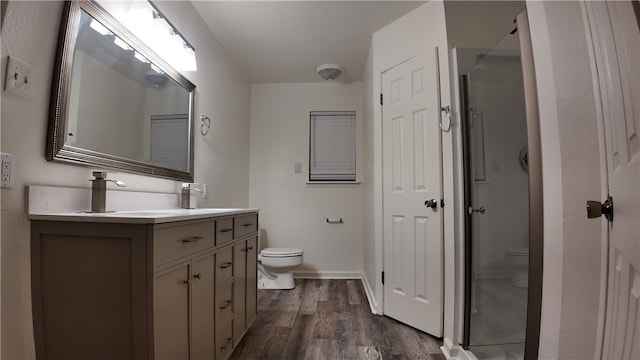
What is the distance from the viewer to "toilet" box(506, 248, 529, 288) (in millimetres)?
1333

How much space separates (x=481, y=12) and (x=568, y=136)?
1.41 metres

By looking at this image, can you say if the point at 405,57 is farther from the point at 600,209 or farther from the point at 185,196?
the point at 185,196

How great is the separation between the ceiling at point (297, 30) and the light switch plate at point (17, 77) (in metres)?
1.42

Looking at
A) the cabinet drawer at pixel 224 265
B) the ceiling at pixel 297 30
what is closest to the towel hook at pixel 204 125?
the ceiling at pixel 297 30

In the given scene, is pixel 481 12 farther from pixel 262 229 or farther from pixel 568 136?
Answer: pixel 262 229

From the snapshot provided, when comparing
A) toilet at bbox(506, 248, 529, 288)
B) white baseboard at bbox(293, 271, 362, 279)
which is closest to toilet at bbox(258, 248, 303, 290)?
white baseboard at bbox(293, 271, 362, 279)

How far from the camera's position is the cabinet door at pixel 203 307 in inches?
46.6

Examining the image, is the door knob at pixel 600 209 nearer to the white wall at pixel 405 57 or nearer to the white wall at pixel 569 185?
the white wall at pixel 569 185

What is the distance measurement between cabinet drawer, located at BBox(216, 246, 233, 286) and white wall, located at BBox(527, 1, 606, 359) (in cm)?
131

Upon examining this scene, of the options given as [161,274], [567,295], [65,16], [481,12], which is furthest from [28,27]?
[481,12]

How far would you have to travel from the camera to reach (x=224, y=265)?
1480 millimetres

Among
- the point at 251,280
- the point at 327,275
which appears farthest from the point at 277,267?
the point at 251,280

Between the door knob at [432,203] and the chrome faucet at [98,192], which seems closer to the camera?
the chrome faucet at [98,192]

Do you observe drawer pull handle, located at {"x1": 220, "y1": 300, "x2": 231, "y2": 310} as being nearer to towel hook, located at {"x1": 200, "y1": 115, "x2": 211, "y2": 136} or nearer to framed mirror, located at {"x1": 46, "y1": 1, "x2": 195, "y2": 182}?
framed mirror, located at {"x1": 46, "y1": 1, "x2": 195, "y2": 182}
